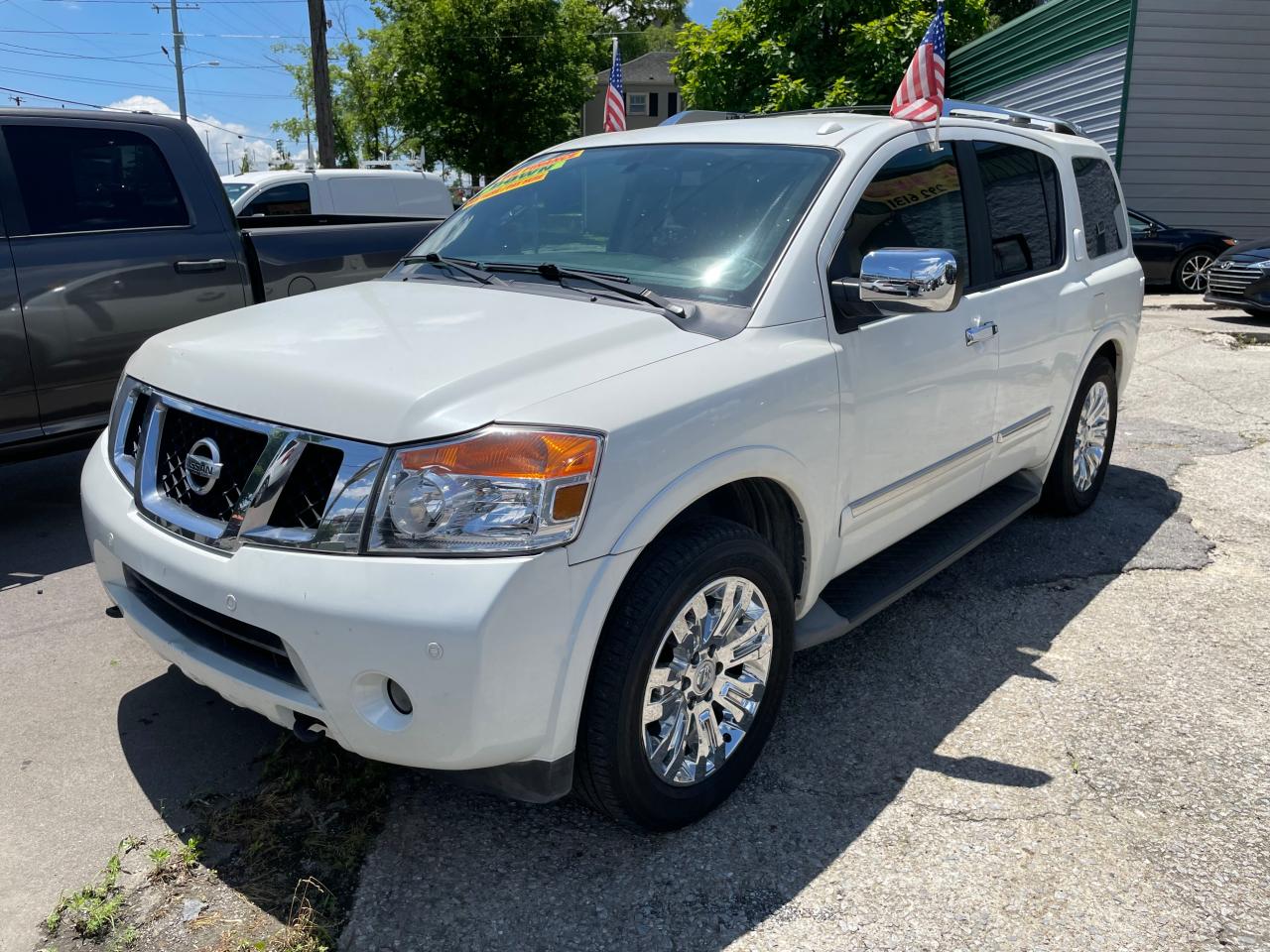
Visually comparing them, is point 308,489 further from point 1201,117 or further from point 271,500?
point 1201,117

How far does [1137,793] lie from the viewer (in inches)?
119

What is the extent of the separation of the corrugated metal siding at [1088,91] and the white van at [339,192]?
10696 millimetres

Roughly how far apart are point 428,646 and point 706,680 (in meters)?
0.90

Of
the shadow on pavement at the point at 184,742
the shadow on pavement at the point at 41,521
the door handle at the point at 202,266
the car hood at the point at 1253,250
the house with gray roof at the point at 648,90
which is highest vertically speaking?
the house with gray roof at the point at 648,90

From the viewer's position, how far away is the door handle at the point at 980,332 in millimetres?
3697

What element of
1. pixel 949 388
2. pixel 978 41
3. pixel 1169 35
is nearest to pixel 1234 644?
pixel 949 388

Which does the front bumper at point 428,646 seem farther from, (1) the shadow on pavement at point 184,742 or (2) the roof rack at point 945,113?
(2) the roof rack at point 945,113

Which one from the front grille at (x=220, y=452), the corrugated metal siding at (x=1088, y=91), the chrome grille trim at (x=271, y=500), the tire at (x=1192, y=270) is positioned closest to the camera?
the chrome grille trim at (x=271, y=500)

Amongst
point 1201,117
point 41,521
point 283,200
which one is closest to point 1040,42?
point 1201,117

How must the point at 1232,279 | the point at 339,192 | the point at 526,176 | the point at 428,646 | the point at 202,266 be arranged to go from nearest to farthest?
the point at 428,646 → the point at 526,176 → the point at 202,266 → the point at 1232,279 → the point at 339,192

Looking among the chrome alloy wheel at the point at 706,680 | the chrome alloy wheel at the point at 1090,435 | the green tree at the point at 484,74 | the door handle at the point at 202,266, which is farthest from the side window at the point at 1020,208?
the green tree at the point at 484,74

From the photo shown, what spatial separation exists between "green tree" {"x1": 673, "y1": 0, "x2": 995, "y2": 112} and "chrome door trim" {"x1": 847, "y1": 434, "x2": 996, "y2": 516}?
15.9 meters

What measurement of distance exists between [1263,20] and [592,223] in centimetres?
1740

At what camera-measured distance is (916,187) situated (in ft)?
11.9
